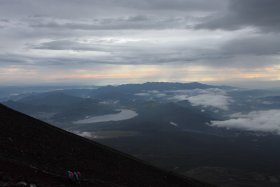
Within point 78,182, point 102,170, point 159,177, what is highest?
point 78,182

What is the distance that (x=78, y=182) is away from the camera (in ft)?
165

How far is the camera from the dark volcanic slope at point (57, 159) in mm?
53613

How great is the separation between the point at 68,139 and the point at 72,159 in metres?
24.2

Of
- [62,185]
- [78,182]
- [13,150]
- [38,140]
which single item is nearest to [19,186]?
[62,185]

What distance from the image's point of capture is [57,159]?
71750 millimetres

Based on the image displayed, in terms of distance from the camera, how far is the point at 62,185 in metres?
46.2

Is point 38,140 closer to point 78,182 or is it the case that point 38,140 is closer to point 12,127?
point 12,127

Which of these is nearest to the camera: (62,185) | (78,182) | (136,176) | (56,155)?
(62,185)

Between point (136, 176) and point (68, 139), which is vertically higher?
point (68, 139)

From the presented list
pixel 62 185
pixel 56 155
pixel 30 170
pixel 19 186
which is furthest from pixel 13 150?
pixel 19 186

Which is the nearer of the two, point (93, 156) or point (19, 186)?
point (19, 186)

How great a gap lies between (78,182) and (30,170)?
7287 millimetres

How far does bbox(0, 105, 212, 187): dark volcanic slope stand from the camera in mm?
53613

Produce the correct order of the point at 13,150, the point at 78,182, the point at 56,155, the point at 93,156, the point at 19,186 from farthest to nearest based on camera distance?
→ the point at 93,156, the point at 56,155, the point at 13,150, the point at 78,182, the point at 19,186
